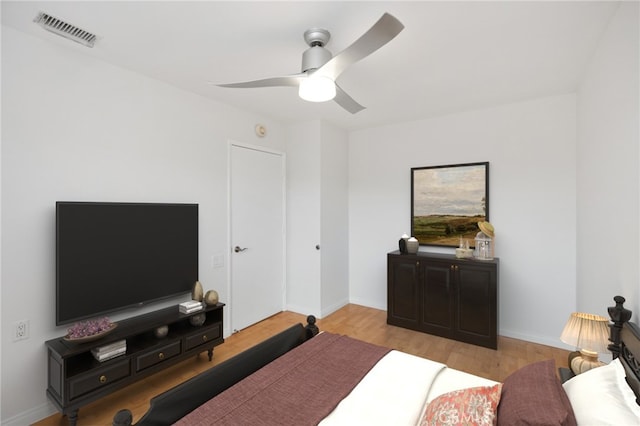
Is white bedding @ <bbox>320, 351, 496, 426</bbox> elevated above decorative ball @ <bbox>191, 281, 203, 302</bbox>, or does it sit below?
below

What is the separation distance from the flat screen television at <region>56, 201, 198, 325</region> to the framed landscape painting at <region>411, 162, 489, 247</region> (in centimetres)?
271

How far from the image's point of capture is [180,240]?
283cm

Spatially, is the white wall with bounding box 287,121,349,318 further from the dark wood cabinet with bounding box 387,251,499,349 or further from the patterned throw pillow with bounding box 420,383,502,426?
the patterned throw pillow with bounding box 420,383,502,426

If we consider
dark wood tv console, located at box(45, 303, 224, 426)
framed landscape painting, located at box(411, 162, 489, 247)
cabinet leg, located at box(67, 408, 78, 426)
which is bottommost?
cabinet leg, located at box(67, 408, 78, 426)

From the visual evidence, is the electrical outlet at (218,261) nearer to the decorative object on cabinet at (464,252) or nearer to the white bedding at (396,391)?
the white bedding at (396,391)

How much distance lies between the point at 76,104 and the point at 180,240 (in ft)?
4.33

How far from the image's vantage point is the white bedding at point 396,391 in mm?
1312

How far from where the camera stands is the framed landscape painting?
3.56 m

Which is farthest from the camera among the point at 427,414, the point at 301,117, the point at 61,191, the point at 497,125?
the point at 301,117

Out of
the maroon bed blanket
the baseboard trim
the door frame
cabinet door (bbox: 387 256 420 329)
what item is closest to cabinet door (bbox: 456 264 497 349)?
cabinet door (bbox: 387 256 420 329)

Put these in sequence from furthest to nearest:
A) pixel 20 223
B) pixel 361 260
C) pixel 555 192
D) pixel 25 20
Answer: pixel 361 260 → pixel 555 192 → pixel 20 223 → pixel 25 20

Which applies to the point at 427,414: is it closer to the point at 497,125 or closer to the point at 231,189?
the point at 231,189

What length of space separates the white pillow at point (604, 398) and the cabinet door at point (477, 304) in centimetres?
186

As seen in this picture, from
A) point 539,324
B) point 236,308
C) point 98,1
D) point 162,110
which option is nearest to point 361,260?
point 236,308
